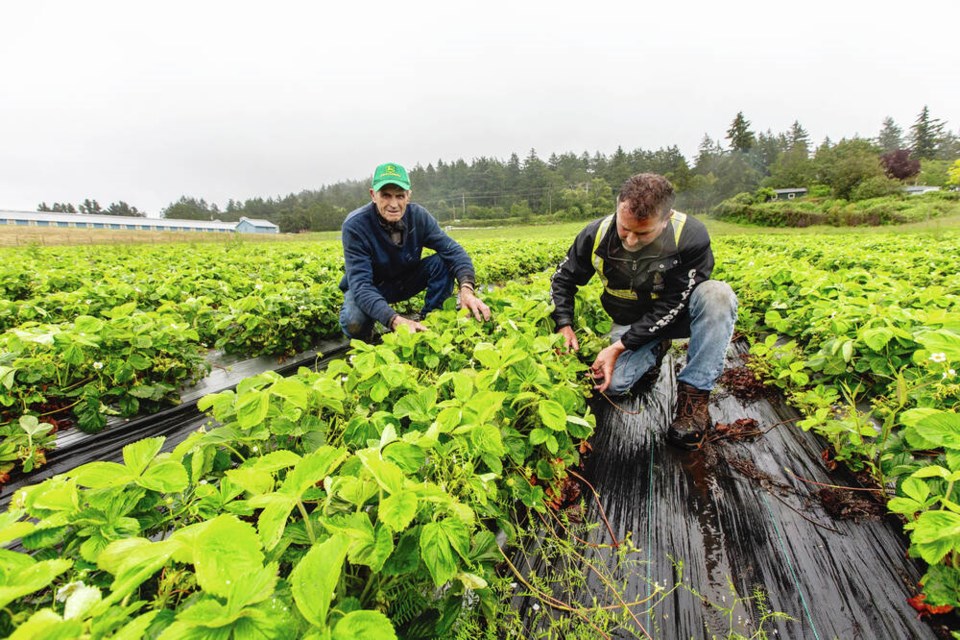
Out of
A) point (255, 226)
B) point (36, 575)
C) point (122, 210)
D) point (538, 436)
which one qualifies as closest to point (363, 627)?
Result: point (36, 575)

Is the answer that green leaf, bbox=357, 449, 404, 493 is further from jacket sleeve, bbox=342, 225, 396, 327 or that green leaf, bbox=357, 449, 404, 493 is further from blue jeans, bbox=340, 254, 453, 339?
blue jeans, bbox=340, 254, 453, 339

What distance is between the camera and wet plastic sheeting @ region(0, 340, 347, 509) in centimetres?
202

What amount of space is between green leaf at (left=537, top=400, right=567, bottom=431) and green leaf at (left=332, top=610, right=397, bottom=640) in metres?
0.83

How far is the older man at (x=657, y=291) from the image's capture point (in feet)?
7.11

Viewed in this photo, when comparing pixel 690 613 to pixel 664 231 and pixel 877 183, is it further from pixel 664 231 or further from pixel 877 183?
pixel 877 183

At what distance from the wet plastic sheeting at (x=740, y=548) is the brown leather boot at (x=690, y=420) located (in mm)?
63

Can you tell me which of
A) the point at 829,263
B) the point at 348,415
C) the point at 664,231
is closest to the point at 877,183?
the point at 829,263

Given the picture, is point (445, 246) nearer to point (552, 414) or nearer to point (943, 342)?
point (552, 414)

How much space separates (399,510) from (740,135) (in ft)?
229

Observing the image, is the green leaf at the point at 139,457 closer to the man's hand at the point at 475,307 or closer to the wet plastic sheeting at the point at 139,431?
the wet plastic sheeting at the point at 139,431

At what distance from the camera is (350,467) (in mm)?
1019

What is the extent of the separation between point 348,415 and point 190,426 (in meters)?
1.73

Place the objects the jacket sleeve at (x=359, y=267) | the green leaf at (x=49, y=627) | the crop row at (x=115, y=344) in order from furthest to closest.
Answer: the jacket sleeve at (x=359, y=267) → the crop row at (x=115, y=344) → the green leaf at (x=49, y=627)

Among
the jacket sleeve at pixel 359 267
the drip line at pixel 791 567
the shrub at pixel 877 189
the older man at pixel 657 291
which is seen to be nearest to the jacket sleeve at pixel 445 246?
the jacket sleeve at pixel 359 267
